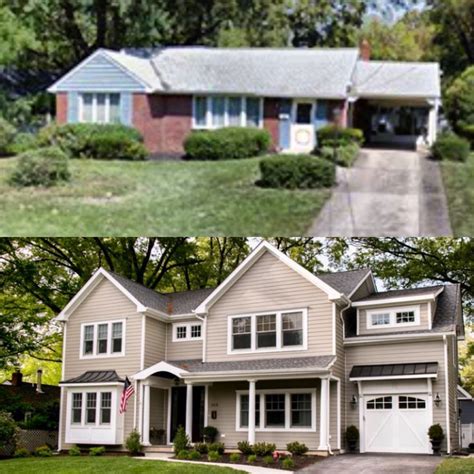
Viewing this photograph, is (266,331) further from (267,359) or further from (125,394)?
(125,394)

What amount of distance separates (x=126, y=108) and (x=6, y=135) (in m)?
0.84

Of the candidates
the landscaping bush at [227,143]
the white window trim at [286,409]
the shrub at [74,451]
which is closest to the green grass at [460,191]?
the landscaping bush at [227,143]

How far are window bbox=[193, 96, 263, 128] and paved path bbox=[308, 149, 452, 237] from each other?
0.66m

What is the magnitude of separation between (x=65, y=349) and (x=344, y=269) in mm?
2583

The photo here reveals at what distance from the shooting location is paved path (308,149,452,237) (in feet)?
17.0

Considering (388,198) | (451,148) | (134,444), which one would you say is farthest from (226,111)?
(134,444)

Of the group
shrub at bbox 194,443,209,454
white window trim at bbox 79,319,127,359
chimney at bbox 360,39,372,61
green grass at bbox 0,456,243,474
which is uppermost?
chimney at bbox 360,39,372,61

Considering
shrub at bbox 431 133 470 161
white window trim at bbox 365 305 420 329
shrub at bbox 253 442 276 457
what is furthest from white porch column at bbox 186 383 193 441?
shrub at bbox 431 133 470 161

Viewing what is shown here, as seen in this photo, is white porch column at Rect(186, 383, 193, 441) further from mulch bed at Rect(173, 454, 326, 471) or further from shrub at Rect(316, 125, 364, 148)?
shrub at Rect(316, 125, 364, 148)

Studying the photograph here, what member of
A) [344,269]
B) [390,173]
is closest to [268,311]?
[344,269]

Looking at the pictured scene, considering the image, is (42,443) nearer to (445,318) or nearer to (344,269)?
(344,269)

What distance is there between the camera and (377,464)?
18.4ft

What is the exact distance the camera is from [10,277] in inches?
291

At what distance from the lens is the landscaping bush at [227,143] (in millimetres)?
5148
